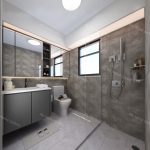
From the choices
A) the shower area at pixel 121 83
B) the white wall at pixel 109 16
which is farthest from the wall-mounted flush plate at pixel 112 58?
the white wall at pixel 109 16

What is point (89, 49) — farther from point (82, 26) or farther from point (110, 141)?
point (110, 141)

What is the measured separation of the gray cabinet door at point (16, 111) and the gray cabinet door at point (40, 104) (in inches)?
4.0

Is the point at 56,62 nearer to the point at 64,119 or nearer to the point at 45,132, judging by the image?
the point at 64,119

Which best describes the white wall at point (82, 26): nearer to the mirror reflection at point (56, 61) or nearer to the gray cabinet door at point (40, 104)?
the mirror reflection at point (56, 61)

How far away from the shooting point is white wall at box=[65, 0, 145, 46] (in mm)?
1527

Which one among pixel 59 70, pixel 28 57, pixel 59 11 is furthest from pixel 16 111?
pixel 59 11

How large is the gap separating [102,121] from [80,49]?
2.15 m

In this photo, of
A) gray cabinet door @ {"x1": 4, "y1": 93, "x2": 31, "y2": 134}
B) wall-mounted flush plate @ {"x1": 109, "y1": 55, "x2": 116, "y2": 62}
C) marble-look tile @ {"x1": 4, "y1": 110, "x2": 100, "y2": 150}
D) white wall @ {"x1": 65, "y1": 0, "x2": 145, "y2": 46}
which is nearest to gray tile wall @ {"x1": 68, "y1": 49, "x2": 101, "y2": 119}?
marble-look tile @ {"x1": 4, "y1": 110, "x2": 100, "y2": 150}

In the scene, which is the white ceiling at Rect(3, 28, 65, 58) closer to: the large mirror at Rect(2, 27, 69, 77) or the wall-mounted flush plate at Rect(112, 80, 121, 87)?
the large mirror at Rect(2, 27, 69, 77)

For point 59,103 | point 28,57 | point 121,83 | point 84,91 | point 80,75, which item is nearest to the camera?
point 121,83

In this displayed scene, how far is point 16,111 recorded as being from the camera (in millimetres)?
1504

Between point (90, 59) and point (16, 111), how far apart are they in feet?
7.02

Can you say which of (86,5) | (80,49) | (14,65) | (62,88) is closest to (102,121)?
(62,88)

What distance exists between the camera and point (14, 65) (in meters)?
1.99
